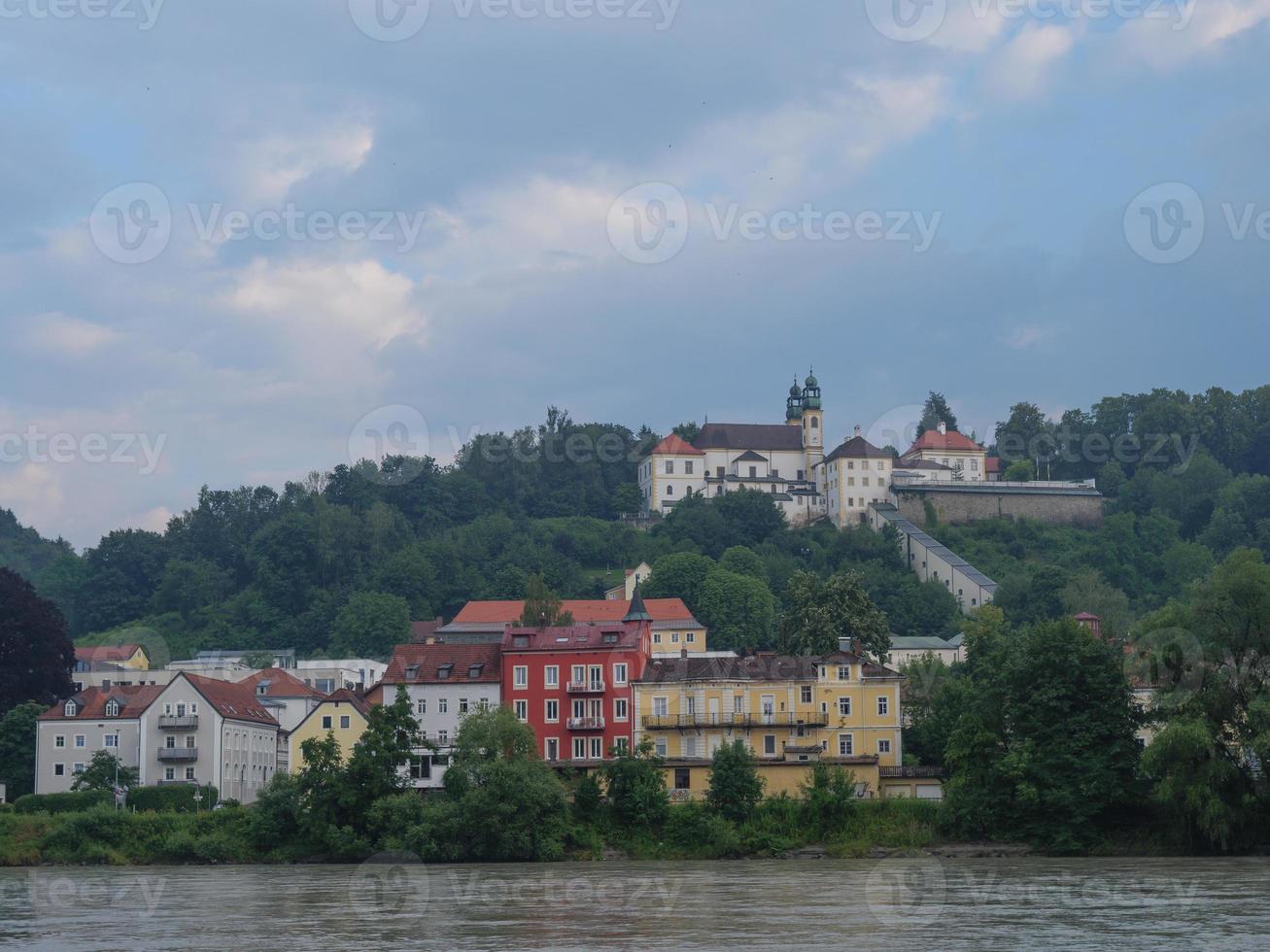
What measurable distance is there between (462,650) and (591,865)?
2213 centimetres

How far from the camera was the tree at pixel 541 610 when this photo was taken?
388ft

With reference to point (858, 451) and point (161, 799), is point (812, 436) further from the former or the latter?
point (161, 799)

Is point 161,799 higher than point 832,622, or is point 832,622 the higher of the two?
point 832,622

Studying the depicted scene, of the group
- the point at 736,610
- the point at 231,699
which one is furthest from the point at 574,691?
the point at 736,610

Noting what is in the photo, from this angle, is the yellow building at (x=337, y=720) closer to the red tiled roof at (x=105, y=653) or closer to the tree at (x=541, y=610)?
the tree at (x=541, y=610)

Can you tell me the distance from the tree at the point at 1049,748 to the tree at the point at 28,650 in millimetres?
50813

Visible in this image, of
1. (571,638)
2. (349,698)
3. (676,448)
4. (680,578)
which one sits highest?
(676,448)

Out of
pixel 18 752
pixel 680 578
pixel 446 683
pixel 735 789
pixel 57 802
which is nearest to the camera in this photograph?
pixel 735 789

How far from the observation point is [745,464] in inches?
7569

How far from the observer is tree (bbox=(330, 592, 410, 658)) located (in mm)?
152000

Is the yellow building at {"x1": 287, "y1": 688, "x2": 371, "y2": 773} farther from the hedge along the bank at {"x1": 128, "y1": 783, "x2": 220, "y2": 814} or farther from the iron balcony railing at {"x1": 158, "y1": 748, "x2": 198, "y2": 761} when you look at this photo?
the hedge along the bank at {"x1": 128, "y1": 783, "x2": 220, "y2": 814}

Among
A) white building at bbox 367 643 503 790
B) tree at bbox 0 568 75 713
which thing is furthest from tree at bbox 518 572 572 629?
white building at bbox 367 643 503 790

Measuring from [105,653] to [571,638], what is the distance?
72.1 meters

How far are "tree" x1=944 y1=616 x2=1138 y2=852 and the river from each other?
7.62ft
